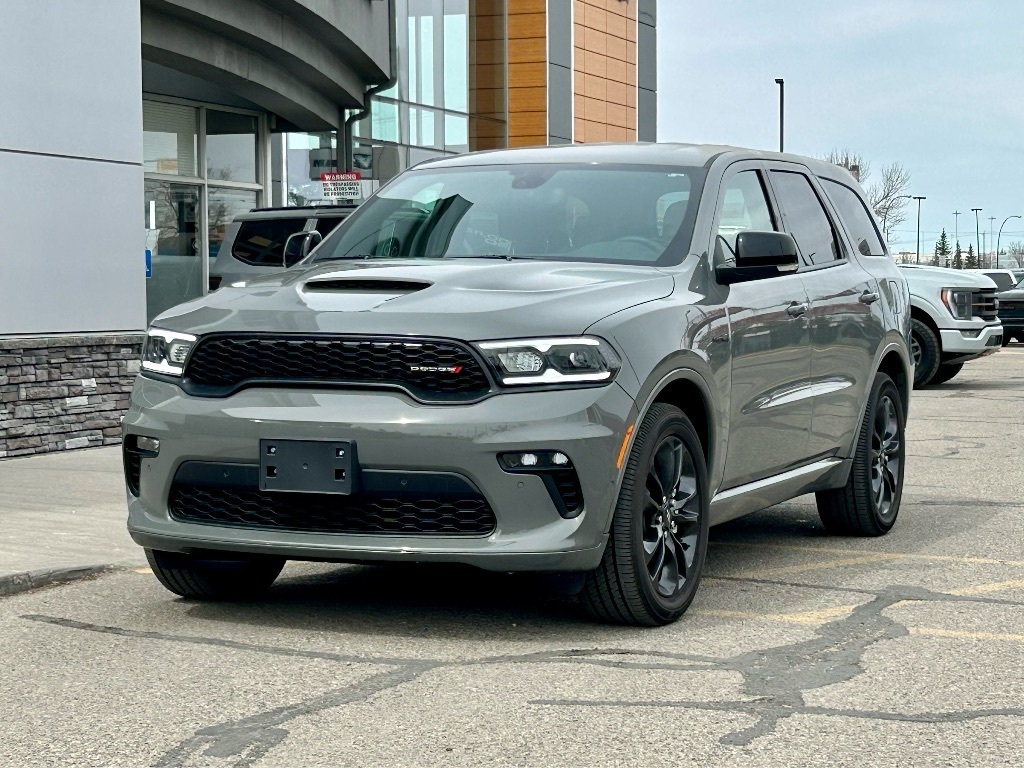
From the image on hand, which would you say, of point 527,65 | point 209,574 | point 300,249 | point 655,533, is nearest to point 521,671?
point 655,533

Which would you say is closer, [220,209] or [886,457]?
[886,457]

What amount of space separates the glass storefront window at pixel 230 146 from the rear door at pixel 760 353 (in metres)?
18.7

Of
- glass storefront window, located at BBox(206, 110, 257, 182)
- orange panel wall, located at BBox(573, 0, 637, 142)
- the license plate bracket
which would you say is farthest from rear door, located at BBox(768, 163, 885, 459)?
orange panel wall, located at BBox(573, 0, 637, 142)

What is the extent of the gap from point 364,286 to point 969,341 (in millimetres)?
15067

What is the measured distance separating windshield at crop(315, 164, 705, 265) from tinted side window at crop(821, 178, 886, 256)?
1796 millimetres

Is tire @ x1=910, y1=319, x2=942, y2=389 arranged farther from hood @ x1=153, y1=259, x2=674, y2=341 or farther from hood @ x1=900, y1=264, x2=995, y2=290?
hood @ x1=153, y1=259, x2=674, y2=341

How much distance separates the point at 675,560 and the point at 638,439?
593mm

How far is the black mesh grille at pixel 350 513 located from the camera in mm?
5617

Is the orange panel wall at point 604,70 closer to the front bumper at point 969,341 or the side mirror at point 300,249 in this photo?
the front bumper at point 969,341

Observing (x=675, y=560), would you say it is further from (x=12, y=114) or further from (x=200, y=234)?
(x=200, y=234)

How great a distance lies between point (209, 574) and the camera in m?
6.47

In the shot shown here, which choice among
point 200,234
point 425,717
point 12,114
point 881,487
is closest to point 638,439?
point 425,717

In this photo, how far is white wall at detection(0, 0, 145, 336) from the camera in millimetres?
11867

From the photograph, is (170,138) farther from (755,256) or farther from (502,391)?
(502,391)
